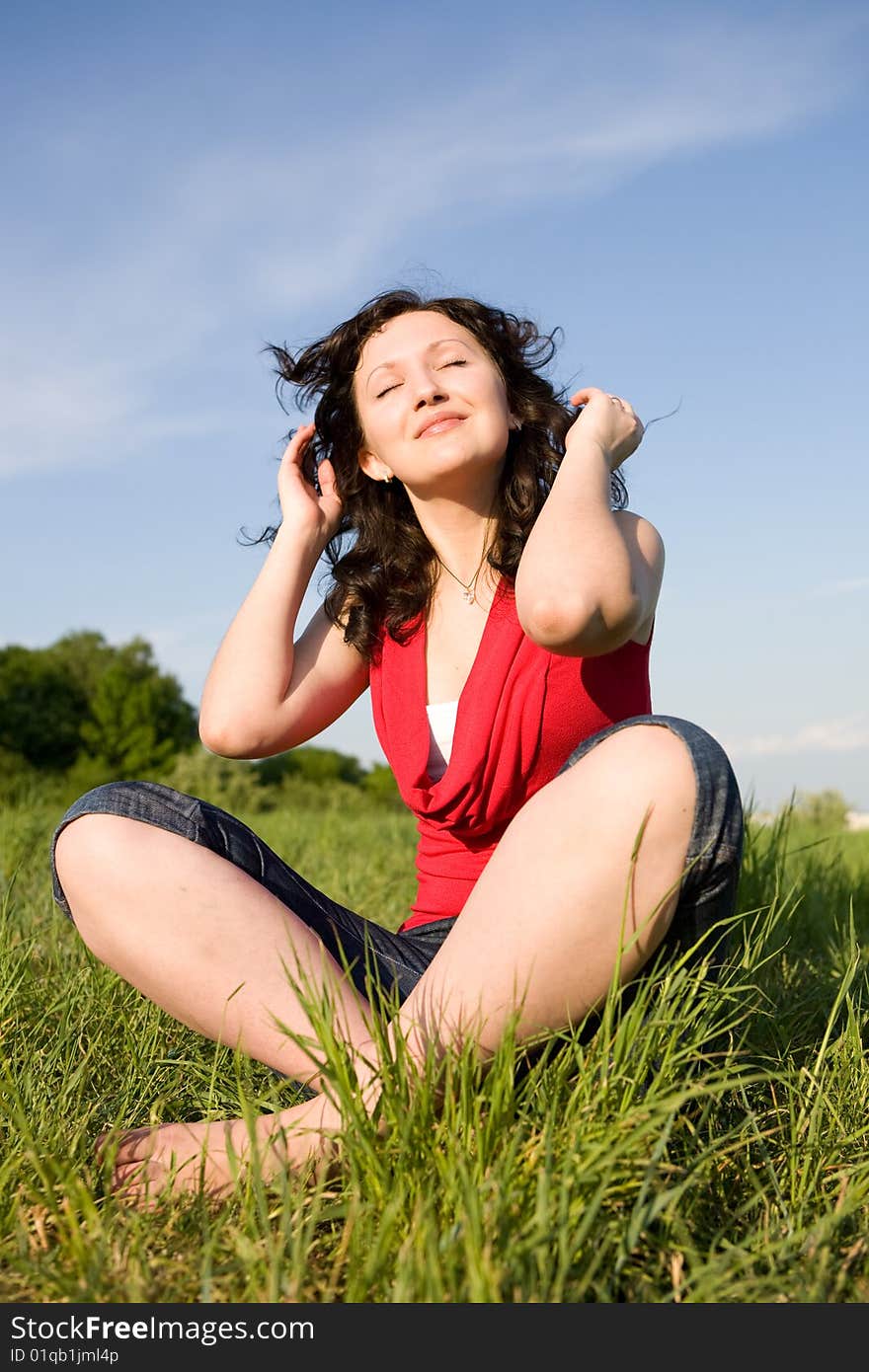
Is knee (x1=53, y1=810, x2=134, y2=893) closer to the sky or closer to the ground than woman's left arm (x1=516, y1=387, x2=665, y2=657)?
closer to the ground

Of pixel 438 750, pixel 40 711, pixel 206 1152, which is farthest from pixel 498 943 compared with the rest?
pixel 40 711

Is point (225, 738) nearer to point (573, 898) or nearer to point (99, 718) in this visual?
point (573, 898)

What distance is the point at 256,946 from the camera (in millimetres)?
1797

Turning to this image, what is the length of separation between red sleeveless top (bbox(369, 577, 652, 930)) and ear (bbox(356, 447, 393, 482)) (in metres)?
0.50

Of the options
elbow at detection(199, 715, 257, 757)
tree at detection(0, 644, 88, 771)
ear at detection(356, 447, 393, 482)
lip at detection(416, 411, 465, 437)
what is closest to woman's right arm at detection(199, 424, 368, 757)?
elbow at detection(199, 715, 257, 757)

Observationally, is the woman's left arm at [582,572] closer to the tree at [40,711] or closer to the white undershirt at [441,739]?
the white undershirt at [441,739]

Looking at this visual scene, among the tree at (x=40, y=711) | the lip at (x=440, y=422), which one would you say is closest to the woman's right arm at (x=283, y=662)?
the lip at (x=440, y=422)

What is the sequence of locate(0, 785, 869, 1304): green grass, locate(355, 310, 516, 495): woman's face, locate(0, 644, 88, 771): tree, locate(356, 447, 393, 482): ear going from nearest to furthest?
locate(0, 785, 869, 1304): green grass < locate(355, 310, 516, 495): woman's face < locate(356, 447, 393, 482): ear < locate(0, 644, 88, 771): tree

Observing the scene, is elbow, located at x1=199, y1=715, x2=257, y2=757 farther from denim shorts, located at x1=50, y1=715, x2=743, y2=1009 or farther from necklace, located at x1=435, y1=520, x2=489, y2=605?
necklace, located at x1=435, y1=520, x2=489, y2=605

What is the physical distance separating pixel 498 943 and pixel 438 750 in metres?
0.75

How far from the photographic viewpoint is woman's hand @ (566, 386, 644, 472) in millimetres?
2032

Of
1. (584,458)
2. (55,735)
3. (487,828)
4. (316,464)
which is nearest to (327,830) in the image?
(316,464)

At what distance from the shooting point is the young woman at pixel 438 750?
1.58 m

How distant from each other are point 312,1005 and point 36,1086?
0.69 meters
